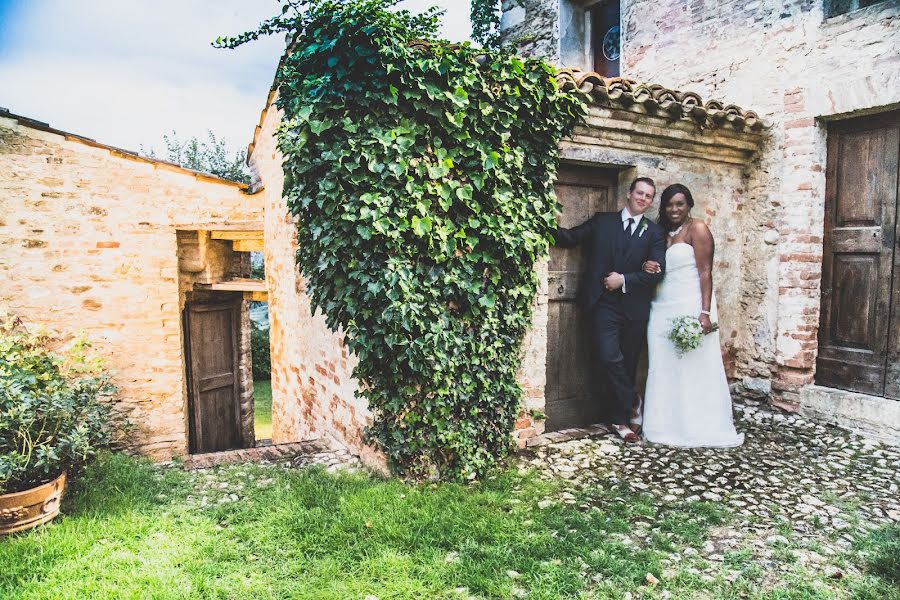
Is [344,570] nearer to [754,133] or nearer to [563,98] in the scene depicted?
[563,98]

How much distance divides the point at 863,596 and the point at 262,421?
11543 mm

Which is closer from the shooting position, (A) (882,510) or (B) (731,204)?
(A) (882,510)

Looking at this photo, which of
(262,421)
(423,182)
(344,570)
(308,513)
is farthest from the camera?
(262,421)

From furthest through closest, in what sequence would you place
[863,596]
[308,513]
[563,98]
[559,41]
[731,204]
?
[559,41] < [731,204] < [563,98] < [308,513] < [863,596]

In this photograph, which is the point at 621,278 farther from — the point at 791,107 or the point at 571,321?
the point at 791,107

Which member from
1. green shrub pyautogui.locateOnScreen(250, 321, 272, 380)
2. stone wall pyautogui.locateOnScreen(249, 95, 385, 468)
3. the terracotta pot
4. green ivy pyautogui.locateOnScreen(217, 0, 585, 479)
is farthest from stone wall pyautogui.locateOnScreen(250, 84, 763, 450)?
green shrub pyautogui.locateOnScreen(250, 321, 272, 380)

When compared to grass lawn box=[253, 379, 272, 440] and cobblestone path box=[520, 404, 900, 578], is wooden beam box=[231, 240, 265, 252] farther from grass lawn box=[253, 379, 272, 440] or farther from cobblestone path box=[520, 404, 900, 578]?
grass lawn box=[253, 379, 272, 440]

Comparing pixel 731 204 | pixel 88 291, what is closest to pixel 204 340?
pixel 88 291

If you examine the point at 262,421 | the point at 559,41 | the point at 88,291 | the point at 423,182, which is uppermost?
the point at 559,41

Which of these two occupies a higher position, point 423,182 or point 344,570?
point 423,182

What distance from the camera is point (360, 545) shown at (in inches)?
112

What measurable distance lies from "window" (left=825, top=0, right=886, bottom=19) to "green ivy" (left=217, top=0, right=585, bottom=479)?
3.02m

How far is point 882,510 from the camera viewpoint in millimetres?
3311

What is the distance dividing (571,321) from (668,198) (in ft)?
4.63
